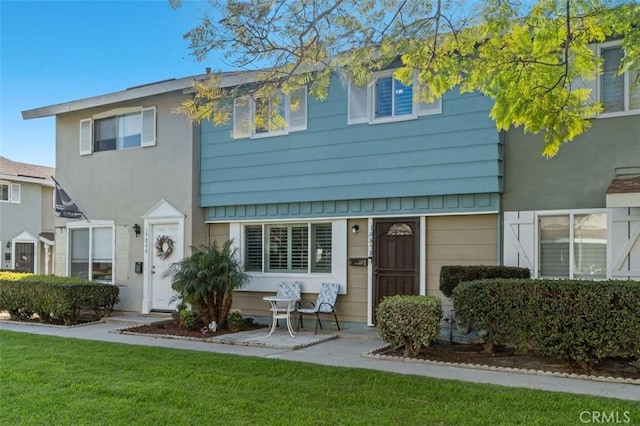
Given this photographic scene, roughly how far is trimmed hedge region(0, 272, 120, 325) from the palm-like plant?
2.55 metres

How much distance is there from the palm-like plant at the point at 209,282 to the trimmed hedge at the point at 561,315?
180 inches

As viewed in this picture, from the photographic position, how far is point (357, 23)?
21.9ft

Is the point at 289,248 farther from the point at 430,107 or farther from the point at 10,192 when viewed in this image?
the point at 10,192

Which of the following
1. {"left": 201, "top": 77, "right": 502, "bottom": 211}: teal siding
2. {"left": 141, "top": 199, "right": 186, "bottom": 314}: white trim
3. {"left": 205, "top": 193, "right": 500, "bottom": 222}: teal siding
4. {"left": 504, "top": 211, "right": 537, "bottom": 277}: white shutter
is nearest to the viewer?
{"left": 504, "top": 211, "right": 537, "bottom": 277}: white shutter

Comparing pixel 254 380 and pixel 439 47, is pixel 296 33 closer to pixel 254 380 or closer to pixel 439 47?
pixel 439 47

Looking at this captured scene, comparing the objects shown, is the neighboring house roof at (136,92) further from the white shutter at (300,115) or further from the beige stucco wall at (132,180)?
the white shutter at (300,115)

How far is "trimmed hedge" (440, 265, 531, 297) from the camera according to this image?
8328 millimetres

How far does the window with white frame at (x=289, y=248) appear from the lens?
11055mm

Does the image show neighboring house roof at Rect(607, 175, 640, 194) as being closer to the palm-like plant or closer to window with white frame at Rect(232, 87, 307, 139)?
window with white frame at Rect(232, 87, 307, 139)

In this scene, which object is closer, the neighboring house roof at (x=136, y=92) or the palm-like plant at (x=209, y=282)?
the palm-like plant at (x=209, y=282)

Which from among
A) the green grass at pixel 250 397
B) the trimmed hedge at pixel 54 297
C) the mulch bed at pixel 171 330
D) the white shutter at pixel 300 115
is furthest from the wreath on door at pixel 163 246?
the green grass at pixel 250 397

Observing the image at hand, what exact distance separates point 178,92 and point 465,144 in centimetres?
667

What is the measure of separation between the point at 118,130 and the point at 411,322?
9.36 metres

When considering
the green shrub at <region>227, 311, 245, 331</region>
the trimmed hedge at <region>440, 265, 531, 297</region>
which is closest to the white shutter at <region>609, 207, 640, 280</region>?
the trimmed hedge at <region>440, 265, 531, 297</region>
